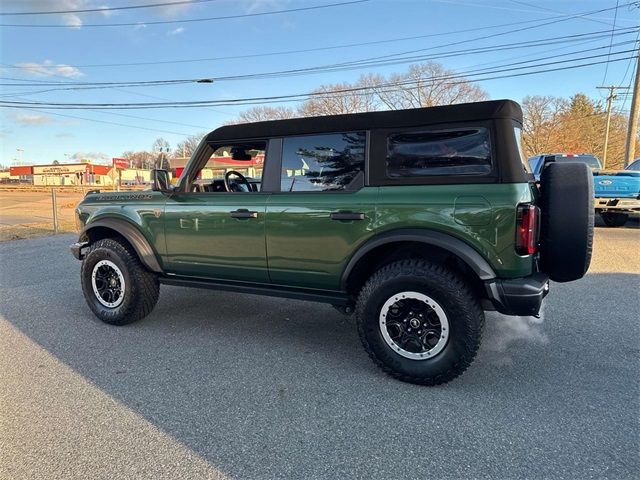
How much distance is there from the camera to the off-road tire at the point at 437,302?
9.81 ft

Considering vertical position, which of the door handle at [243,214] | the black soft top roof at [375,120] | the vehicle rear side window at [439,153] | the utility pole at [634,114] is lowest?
the door handle at [243,214]

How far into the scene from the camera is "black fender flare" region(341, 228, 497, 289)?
293 cm

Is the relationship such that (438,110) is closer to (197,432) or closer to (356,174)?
(356,174)

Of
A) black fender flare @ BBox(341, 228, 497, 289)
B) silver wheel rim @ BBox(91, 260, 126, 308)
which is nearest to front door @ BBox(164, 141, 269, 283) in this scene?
silver wheel rim @ BBox(91, 260, 126, 308)

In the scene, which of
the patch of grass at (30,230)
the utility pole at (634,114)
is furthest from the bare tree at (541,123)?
the patch of grass at (30,230)

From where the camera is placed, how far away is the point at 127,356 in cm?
366

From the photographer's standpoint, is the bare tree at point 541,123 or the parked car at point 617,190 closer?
the parked car at point 617,190

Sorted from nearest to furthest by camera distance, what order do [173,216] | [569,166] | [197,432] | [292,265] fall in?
[197,432]
[569,166]
[292,265]
[173,216]

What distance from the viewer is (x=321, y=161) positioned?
358 centimetres

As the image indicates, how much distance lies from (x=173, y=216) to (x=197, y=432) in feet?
7.15

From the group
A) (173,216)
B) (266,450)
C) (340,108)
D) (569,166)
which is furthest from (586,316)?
(340,108)

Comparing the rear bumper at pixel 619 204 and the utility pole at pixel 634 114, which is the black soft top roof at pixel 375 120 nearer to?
the rear bumper at pixel 619 204

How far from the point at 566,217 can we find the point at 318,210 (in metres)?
1.78

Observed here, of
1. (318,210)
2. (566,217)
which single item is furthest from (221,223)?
(566,217)
